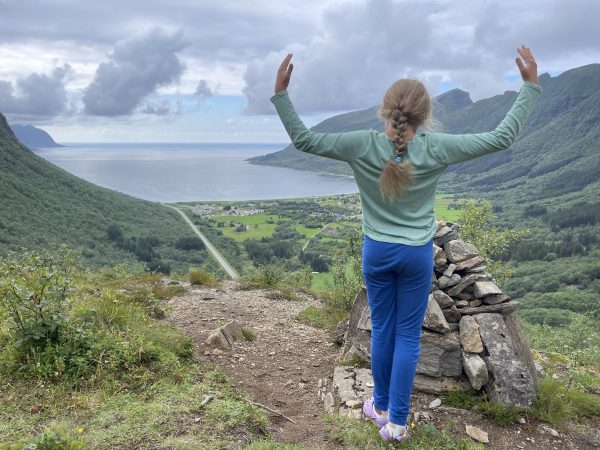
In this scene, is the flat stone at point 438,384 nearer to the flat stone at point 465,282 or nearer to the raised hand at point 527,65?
the flat stone at point 465,282

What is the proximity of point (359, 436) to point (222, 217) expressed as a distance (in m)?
116

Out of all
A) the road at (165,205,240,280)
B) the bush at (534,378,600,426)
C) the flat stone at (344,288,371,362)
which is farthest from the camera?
the road at (165,205,240,280)

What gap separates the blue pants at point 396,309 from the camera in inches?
138

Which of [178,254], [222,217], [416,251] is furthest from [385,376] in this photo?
[222,217]

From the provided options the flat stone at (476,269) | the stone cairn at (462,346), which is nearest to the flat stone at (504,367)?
the stone cairn at (462,346)

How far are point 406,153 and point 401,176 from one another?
7.5 inches

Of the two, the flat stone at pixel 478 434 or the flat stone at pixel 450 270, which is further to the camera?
the flat stone at pixel 450 270

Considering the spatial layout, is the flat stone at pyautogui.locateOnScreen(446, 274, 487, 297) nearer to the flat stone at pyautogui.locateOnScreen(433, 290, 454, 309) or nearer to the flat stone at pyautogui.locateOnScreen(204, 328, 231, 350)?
the flat stone at pyautogui.locateOnScreen(433, 290, 454, 309)

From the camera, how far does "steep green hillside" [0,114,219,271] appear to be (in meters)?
61.7

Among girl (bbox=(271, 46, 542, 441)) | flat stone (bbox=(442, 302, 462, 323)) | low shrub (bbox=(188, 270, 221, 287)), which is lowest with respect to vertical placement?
low shrub (bbox=(188, 270, 221, 287))

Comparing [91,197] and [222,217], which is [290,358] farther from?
[222,217]

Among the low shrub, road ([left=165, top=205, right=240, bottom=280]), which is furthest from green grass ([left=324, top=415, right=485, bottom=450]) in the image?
road ([left=165, top=205, right=240, bottom=280])

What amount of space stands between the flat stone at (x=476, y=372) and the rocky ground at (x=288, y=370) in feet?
1.22

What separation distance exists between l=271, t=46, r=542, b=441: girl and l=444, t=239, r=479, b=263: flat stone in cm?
261
